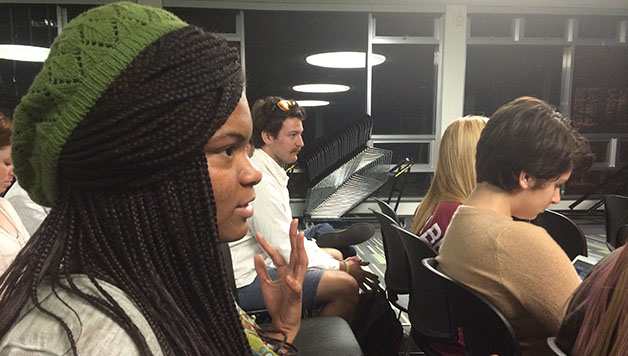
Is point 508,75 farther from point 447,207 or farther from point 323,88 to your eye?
point 447,207

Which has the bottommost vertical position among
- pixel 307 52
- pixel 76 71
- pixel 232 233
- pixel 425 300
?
pixel 425 300

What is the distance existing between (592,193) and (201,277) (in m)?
5.49

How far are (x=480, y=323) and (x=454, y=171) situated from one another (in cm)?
86

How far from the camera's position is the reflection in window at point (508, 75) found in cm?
473

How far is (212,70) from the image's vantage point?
19.7 inches

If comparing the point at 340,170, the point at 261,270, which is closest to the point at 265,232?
the point at 261,270

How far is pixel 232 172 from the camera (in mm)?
547

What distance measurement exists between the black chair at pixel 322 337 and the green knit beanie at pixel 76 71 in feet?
2.59

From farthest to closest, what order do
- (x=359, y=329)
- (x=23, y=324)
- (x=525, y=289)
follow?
(x=359, y=329) < (x=525, y=289) < (x=23, y=324)

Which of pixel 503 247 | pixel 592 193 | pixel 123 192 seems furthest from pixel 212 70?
pixel 592 193

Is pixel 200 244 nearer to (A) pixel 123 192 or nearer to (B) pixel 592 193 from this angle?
(A) pixel 123 192

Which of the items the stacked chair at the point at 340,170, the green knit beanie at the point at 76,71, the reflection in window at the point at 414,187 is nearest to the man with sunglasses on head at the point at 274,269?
the green knit beanie at the point at 76,71

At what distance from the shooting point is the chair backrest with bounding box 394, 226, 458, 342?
1327 mm

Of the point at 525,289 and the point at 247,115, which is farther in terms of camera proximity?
the point at 525,289
